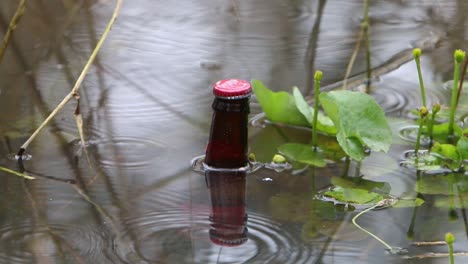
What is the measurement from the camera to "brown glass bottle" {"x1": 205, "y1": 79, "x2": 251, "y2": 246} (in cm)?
169

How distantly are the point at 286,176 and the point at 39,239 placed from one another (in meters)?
0.54

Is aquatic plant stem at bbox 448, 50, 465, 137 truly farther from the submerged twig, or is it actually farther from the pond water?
the submerged twig

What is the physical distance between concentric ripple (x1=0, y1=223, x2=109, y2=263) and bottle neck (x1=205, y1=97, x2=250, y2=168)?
0.35 meters

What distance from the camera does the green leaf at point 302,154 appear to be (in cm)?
189

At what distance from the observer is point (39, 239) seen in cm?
155

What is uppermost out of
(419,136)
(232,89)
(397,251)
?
(232,89)

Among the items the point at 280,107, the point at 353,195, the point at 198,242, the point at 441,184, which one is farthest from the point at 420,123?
the point at 198,242

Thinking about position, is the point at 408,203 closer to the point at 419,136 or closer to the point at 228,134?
the point at 419,136

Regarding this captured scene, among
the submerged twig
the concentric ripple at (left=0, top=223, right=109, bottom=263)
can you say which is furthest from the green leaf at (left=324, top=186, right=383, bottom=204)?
the submerged twig

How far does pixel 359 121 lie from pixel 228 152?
303 mm

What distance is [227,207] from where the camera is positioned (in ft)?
5.54

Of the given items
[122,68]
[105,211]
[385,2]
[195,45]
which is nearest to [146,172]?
[105,211]

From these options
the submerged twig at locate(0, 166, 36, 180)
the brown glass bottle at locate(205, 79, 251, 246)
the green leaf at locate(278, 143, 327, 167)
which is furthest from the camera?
the green leaf at locate(278, 143, 327, 167)

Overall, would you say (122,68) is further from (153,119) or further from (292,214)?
(292,214)
